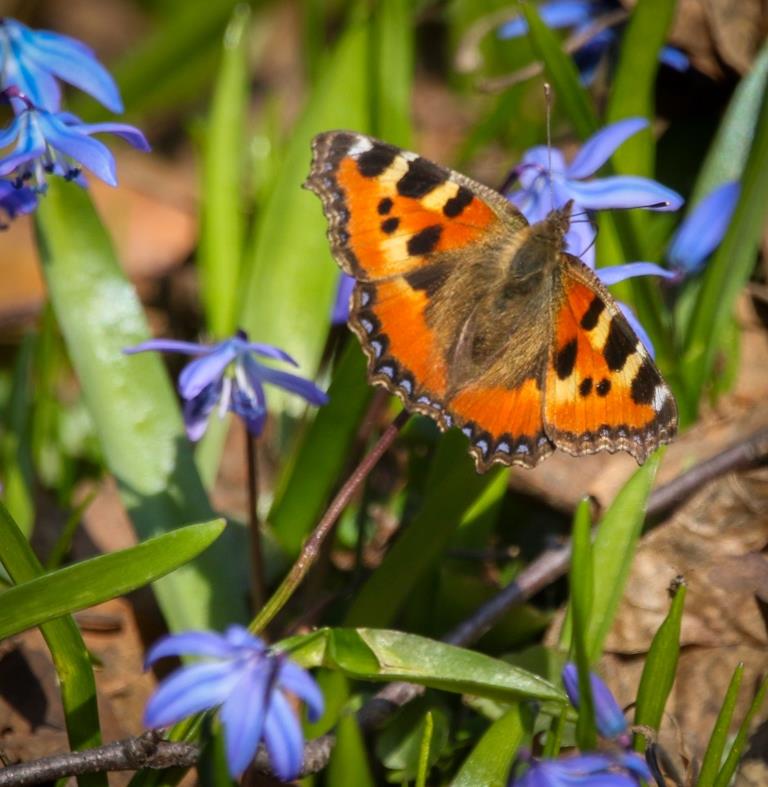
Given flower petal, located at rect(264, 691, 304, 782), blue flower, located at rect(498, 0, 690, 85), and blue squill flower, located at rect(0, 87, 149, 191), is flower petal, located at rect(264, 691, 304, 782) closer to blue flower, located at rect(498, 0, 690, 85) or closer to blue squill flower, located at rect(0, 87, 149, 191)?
Result: blue squill flower, located at rect(0, 87, 149, 191)

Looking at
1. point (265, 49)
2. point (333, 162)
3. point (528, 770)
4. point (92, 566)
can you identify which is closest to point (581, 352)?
point (333, 162)

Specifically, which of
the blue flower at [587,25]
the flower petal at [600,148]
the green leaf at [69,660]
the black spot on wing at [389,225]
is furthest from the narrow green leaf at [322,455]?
the blue flower at [587,25]

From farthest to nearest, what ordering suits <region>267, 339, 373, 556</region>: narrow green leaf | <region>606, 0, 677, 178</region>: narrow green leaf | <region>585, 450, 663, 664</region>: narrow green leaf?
<region>606, 0, 677, 178</region>: narrow green leaf → <region>267, 339, 373, 556</region>: narrow green leaf → <region>585, 450, 663, 664</region>: narrow green leaf

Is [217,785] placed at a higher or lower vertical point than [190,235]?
lower

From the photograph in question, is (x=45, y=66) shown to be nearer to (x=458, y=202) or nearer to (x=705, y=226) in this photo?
(x=458, y=202)

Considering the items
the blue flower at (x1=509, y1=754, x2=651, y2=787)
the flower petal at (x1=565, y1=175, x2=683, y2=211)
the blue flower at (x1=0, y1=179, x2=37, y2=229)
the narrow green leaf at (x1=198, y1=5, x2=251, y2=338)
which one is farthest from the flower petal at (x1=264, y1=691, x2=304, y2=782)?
the narrow green leaf at (x1=198, y1=5, x2=251, y2=338)

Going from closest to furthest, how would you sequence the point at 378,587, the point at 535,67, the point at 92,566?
the point at 92,566 < the point at 378,587 < the point at 535,67

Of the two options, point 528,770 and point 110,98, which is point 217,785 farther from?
point 110,98
